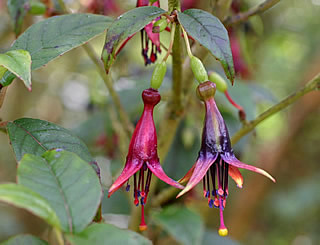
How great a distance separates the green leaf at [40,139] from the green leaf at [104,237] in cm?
13

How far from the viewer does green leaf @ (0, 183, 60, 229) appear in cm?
36

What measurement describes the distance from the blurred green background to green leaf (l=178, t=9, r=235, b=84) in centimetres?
65

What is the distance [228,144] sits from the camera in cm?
58

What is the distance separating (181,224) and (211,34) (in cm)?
53

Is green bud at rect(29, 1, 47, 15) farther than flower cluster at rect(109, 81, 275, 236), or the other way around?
green bud at rect(29, 1, 47, 15)

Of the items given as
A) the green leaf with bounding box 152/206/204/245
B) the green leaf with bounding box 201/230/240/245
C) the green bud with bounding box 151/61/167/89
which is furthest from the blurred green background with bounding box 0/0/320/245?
the green bud with bounding box 151/61/167/89

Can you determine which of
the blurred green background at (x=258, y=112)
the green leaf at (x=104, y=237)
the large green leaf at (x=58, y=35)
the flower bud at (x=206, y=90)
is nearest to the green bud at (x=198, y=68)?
the flower bud at (x=206, y=90)

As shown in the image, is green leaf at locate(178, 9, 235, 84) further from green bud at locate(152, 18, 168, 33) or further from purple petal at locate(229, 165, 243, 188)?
purple petal at locate(229, 165, 243, 188)

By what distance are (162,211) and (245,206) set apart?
0.85 meters

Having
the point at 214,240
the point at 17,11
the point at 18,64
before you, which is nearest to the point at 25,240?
the point at 18,64

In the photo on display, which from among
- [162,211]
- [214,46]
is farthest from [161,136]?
[214,46]

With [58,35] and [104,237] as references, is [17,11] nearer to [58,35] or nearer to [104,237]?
[58,35]

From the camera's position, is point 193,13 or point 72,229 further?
point 193,13

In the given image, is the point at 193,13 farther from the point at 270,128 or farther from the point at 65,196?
the point at 270,128
